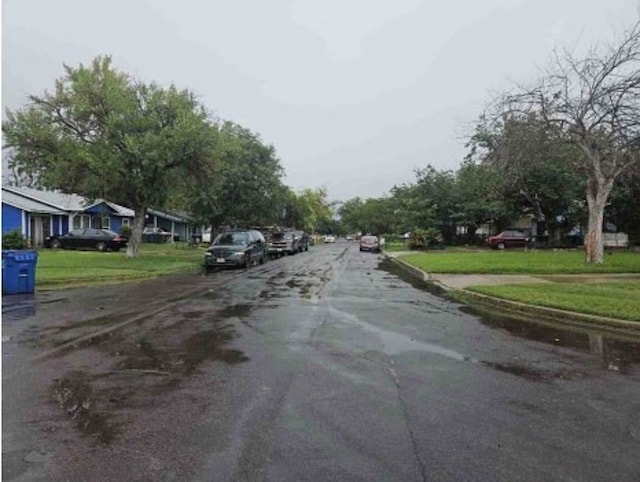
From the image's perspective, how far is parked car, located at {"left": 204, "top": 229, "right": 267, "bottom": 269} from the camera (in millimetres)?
25625

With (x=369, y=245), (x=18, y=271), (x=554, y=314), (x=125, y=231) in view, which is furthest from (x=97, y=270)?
(x=369, y=245)

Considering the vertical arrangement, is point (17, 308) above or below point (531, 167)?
below

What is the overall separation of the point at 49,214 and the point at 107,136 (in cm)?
1719

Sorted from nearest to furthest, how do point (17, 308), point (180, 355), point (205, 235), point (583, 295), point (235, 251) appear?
1. point (180, 355)
2. point (17, 308)
3. point (583, 295)
4. point (235, 251)
5. point (205, 235)

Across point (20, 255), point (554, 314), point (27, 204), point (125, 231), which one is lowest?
point (554, 314)

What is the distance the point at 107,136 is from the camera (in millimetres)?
25281

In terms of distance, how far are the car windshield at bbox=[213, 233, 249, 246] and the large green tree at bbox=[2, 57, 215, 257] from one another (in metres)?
3.37

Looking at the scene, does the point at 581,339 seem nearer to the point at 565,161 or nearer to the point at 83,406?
the point at 83,406

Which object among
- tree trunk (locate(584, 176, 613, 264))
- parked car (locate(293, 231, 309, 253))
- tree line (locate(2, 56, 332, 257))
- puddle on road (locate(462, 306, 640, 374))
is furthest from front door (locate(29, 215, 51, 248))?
puddle on road (locate(462, 306, 640, 374))

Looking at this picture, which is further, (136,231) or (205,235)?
(205,235)

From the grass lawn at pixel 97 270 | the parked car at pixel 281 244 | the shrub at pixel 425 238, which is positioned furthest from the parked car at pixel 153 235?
the grass lawn at pixel 97 270

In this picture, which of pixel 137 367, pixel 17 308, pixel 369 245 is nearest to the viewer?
pixel 137 367

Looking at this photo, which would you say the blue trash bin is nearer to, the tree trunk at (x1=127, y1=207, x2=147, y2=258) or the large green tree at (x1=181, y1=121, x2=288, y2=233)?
the tree trunk at (x1=127, y1=207, x2=147, y2=258)

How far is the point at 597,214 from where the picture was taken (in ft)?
78.5
